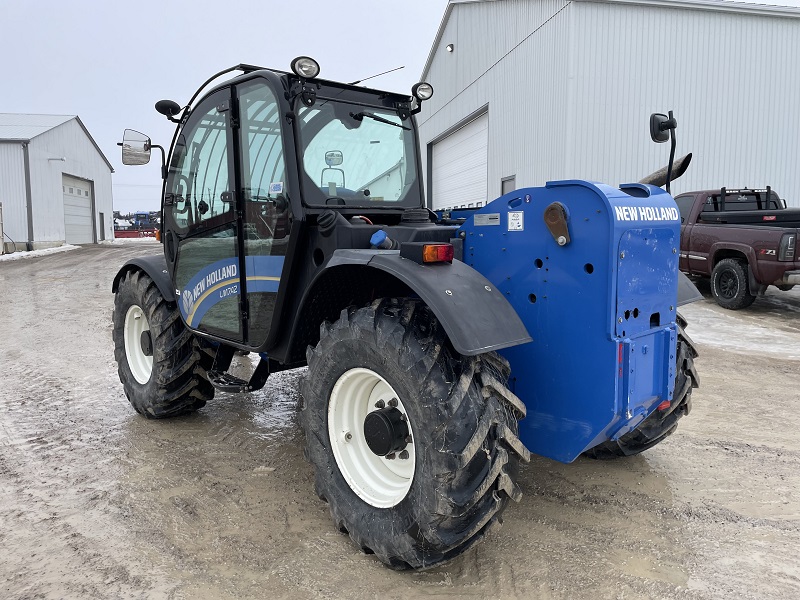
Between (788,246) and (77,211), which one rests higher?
(77,211)

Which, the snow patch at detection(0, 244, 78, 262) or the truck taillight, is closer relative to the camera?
the truck taillight

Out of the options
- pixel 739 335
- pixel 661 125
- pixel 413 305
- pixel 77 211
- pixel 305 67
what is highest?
pixel 77 211

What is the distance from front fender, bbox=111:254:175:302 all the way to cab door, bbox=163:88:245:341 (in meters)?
0.10

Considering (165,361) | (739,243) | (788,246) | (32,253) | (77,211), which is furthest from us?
(77,211)

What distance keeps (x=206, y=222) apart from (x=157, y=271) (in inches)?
36.5

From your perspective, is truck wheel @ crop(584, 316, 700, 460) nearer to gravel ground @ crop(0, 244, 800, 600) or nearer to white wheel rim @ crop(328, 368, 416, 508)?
gravel ground @ crop(0, 244, 800, 600)

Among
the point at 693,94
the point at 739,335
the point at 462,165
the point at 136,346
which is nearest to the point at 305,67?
the point at 136,346

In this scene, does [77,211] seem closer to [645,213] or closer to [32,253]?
[32,253]

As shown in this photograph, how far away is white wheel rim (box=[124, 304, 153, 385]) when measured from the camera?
4.99m

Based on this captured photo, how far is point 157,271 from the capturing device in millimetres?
4711

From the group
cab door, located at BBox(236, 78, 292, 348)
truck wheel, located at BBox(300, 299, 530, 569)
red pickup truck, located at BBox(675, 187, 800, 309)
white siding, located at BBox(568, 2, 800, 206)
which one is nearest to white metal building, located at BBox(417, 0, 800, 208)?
white siding, located at BBox(568, 2, 800, 206)

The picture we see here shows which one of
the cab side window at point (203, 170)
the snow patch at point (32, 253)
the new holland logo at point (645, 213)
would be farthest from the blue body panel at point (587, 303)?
the snow patch at point (32, 253)

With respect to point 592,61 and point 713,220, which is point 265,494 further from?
point 592,61

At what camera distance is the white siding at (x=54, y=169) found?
24719 millimetres
